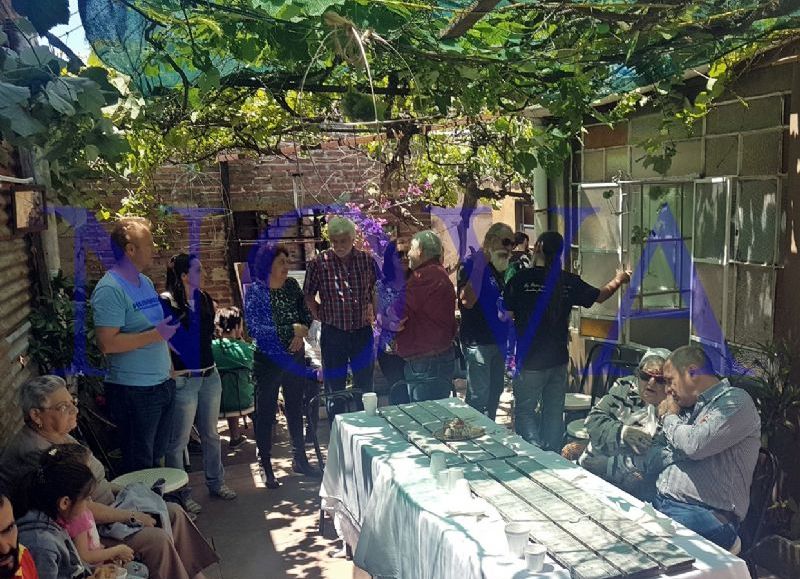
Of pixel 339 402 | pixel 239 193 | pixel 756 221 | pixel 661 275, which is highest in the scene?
pixel 239 193

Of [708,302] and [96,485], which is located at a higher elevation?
[708,302]

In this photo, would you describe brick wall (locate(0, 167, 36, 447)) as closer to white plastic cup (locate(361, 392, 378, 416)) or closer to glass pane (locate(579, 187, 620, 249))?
white plastic cup (locate(361, 392, 378, 416))

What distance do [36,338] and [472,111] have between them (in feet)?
9.71

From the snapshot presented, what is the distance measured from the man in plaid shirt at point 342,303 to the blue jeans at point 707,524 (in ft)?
9.32

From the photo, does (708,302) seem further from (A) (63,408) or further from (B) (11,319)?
(B) (11,319)

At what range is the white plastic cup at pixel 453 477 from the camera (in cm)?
306

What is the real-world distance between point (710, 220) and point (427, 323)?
224 centimetres

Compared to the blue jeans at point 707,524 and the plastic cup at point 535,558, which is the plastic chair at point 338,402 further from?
the plastic cup at point 535,558

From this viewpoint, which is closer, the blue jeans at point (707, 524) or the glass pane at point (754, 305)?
the blue jeans at point (707, 524)

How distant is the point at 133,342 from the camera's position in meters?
4.10

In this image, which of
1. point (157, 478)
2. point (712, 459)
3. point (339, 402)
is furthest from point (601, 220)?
point (157, 478)

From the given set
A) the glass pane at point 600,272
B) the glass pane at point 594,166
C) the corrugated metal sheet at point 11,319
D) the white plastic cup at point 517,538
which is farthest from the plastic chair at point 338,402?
the glass pane at point 594,166

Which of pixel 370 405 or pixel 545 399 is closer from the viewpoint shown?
pixel 370 405

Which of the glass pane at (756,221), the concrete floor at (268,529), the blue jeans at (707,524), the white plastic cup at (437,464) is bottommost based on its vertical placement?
the concrete floor at (268,529)
